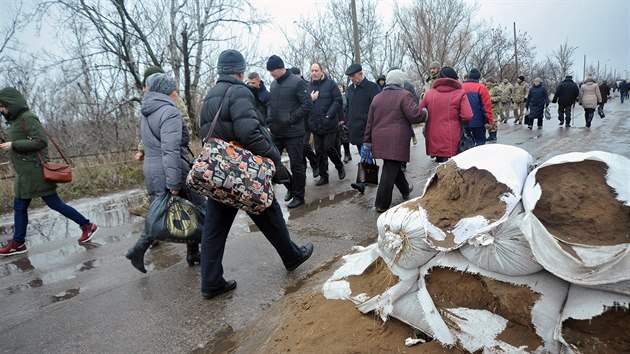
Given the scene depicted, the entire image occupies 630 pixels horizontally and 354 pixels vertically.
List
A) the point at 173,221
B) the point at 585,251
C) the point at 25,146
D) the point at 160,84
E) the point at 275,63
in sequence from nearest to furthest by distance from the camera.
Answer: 1. the point at 585,251
2. the point at 173,221
3. the point at 160,84
4. the point at 25,146
5. the point at 275,63

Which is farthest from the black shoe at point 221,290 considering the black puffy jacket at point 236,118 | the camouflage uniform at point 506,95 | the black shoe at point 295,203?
the camouflage uniform at point 506,95

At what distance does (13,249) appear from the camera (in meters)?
4.96

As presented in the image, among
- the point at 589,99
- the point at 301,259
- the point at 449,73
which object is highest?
the point at 449,73

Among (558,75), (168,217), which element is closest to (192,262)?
(168,217)

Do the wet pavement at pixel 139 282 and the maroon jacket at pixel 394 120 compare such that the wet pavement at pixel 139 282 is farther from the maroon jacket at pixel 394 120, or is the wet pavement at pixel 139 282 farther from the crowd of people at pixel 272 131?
the maroon jacket at pixel 394 120

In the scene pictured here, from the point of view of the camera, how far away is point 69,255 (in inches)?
190

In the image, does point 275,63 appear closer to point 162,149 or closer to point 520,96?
point 162,149

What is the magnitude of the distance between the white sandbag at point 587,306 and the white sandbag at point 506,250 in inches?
6.8

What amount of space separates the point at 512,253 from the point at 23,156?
5.29 m

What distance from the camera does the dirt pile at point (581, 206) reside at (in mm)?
1640

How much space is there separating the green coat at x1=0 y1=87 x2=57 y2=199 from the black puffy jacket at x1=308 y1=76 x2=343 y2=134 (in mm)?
3847

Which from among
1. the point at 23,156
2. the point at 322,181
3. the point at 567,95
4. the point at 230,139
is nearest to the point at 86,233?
the point at 23,156

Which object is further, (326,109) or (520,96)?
(520,96)

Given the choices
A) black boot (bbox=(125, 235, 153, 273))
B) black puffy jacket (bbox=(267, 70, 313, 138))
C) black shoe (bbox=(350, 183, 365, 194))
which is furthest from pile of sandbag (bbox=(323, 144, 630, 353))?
black shoe (bbox=(350, 183, 365, 194))
